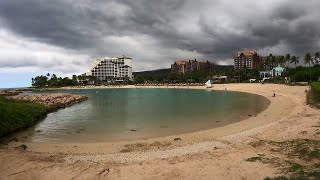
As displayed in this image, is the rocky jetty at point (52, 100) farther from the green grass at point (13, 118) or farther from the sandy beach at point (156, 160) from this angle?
the sandy beach at point (156, 160)

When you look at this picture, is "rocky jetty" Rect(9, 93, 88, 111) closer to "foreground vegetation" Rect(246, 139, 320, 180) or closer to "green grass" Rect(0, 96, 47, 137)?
"green grass" Rect(0, 96, 47, 137)

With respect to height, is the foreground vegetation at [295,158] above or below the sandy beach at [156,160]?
above

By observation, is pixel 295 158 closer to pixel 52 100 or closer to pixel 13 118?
pixel 13 118

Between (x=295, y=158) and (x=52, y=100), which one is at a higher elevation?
(x=295, y=158)

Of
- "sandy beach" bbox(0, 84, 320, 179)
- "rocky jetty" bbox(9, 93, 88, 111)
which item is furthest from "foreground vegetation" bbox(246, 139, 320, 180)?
"rocky jetty" bbox(9, 93, 88, 111)

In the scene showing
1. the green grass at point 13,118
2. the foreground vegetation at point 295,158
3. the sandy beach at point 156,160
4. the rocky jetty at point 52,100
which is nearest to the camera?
the foreground vegetation at point 295,158

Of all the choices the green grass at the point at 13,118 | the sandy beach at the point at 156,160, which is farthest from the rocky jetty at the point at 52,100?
the sandy beach at the point at 156,160

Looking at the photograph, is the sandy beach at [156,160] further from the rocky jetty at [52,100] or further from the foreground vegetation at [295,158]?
the rocky jetty at [52,100]

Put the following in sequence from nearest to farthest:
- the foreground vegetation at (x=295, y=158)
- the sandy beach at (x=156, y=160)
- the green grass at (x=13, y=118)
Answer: the foreground vegetation at (x=295, y=158) < the sandy beach at (x=156, y=160) < the green grass at (x=13, y=118)

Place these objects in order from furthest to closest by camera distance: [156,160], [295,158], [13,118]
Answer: [13,118]
[156,160]
[295,158]

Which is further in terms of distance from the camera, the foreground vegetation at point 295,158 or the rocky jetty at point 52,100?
the rocky jetty at point 52,100

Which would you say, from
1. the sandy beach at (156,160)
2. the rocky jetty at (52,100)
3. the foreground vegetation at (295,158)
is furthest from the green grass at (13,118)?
the foreground vegetation at (295,158)

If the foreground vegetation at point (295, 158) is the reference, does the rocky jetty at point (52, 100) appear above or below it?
below

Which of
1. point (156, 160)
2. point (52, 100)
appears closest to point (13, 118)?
point (156, 160)
